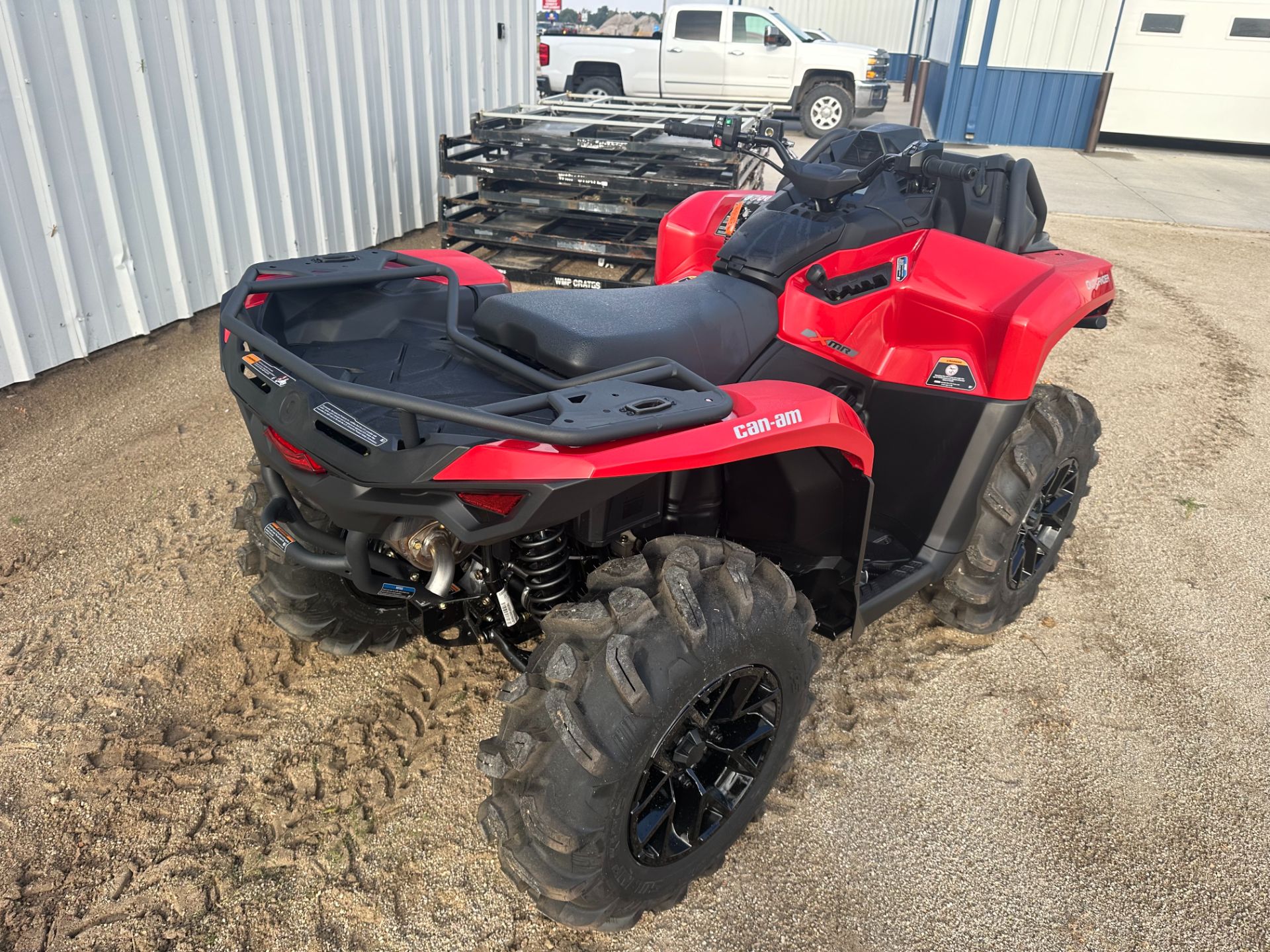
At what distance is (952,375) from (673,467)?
135cm

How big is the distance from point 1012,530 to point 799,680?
3.69ft

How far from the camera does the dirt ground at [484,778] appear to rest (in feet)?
6.99

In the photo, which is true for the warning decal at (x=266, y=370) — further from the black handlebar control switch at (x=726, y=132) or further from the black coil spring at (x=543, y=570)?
the black handlebar control switch at (x=726, y=132)

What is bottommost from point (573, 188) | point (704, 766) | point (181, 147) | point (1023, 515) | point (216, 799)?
point (216, 799)

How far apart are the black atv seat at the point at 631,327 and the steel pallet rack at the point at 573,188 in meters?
4.11

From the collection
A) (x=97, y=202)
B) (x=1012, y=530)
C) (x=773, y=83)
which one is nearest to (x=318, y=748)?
(x=1012, y=530)

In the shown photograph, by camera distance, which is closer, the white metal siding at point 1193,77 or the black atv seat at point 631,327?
the black atv seat at point 631,327

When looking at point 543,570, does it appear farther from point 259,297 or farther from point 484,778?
point 259,297

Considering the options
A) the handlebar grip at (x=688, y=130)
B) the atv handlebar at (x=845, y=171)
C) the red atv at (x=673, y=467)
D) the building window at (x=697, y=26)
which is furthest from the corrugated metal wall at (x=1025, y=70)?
the atv handlebar at (x=845, y=171)

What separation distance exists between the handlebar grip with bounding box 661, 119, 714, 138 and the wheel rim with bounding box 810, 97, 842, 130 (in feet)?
44.1

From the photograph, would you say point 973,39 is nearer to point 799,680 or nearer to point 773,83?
point 773,83

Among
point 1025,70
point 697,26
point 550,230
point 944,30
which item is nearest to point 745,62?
point 697,26

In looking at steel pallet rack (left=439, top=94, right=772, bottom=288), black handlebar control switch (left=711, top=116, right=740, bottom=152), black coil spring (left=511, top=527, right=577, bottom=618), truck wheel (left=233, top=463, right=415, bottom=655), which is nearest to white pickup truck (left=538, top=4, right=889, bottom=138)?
steel pallet rack (left=439, top=94, right=772, bottom=288)

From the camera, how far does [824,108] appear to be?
15.4 metres
